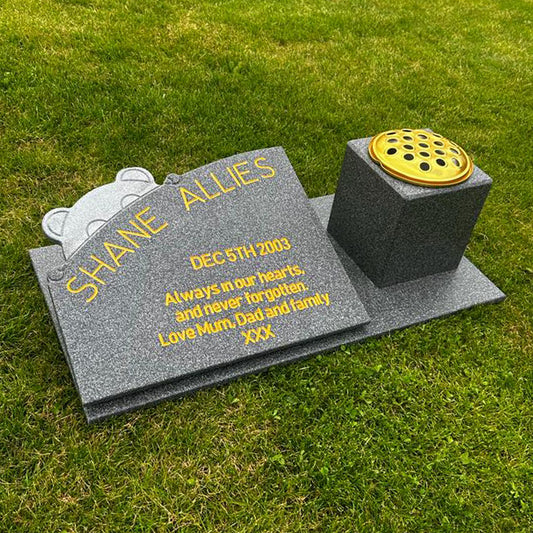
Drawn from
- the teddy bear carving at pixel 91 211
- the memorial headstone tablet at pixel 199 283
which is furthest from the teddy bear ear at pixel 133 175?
the memorial headstone tablet at pixel 199 283

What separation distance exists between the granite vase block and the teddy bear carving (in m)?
1.26

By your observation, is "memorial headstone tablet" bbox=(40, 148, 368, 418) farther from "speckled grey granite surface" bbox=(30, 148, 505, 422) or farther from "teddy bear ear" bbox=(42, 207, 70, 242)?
"teddy bear ear" bbox=(42, 207, 70, 242)

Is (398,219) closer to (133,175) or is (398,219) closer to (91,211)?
(133,175)

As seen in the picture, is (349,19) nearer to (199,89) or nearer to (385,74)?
(385,74)

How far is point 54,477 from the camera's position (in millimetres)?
2584

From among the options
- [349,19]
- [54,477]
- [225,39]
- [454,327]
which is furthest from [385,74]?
[54,477]

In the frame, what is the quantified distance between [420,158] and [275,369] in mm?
1463

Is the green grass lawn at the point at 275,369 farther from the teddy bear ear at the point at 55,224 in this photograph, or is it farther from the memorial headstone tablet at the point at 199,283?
the teddy bear ear at the point at 55,224

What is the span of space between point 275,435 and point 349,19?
5.54 m

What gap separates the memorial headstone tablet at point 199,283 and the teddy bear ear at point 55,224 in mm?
171

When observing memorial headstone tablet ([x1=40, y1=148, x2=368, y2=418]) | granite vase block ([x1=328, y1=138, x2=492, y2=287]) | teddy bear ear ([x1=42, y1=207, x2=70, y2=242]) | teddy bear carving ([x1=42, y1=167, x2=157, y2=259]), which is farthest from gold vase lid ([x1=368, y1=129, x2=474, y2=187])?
teddy bear ear ([x1=42, y1=207, x2=70, y2=242])

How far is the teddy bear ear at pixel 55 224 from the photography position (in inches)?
126

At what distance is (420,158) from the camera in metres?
3.20

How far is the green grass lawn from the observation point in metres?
2.63
